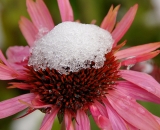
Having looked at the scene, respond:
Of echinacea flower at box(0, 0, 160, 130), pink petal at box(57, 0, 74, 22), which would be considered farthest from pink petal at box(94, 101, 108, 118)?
pink petal at box(57, 0, 74, 22)

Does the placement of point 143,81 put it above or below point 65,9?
below

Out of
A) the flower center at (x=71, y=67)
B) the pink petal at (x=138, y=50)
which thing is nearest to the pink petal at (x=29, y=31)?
the flower center at (x=71, y=67)

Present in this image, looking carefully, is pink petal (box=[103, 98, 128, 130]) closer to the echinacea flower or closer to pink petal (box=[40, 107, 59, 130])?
the echinacea flower

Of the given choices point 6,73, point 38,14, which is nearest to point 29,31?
point 38,14

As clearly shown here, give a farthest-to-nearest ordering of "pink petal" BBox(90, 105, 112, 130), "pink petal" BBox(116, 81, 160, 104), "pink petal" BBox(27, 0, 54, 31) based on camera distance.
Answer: "pink petal" BBox(27, 0, 54, 31), "pink petal" BBox(116, 81, 160, 104), "pink petal" BBox(90, 105, 112, 130)

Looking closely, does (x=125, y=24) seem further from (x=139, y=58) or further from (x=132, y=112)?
(x=132, y=112)

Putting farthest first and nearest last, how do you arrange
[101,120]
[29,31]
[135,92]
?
[29,31] → [135,92] → [101,120]

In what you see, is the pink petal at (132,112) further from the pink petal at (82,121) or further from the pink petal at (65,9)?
the pink petal at (65,9)
